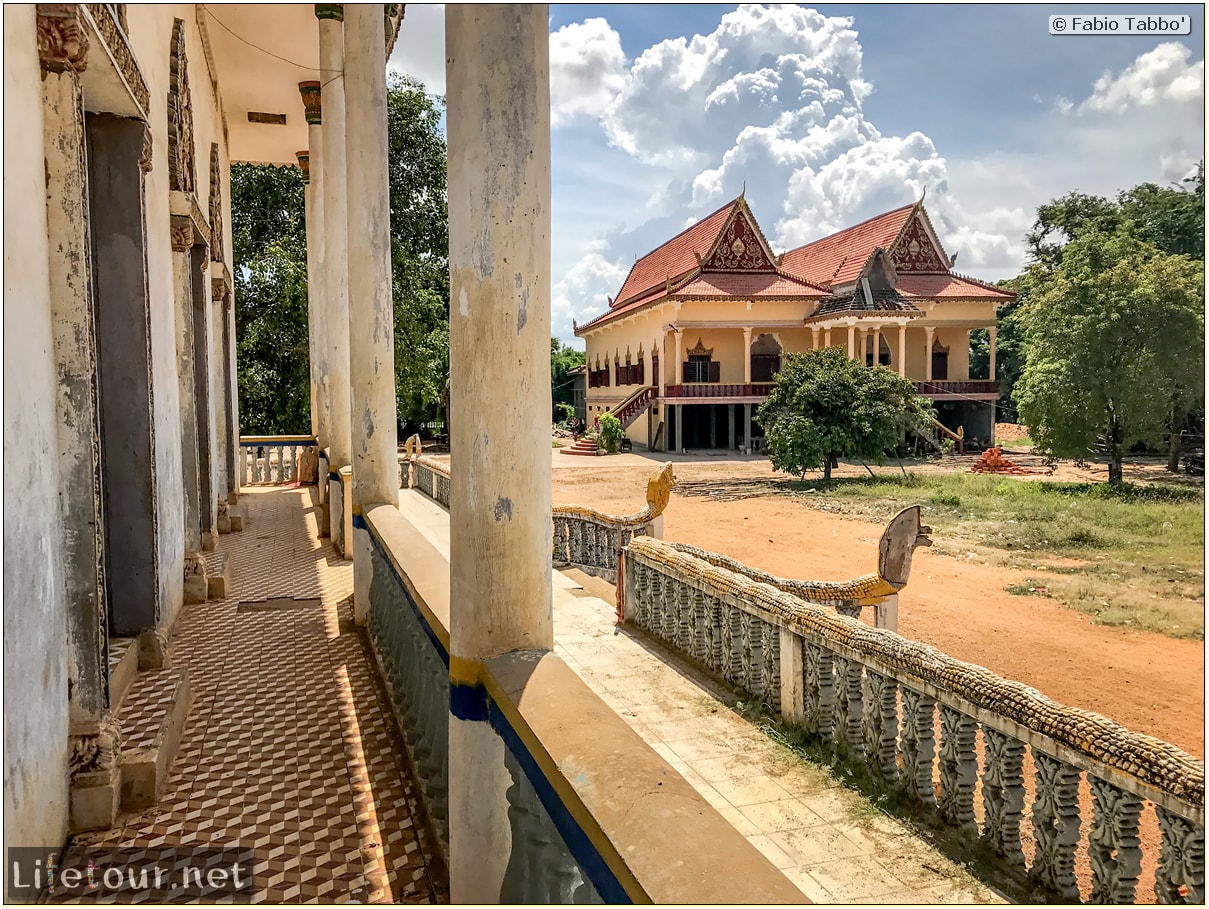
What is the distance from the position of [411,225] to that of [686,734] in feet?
75.8

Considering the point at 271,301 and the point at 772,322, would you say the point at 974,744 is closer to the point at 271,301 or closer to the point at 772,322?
the point at 271,301

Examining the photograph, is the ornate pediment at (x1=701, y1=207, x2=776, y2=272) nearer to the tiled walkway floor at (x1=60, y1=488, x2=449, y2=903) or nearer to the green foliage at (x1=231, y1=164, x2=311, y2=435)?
the green foliage at (x1=231, y1=164, x2=311, y2=435)

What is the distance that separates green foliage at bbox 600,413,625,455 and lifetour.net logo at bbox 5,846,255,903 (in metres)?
27.1

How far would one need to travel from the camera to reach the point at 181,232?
637 centimetres

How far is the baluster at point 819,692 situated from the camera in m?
4.73

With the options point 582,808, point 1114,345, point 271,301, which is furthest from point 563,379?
point 582,808

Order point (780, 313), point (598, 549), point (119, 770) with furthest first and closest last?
point (780, 313) → point (598, 549) → point (119, 770)

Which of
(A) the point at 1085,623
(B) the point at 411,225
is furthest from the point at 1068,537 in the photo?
(B) the point at 411,225

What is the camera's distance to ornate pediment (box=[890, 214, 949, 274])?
99.2ft

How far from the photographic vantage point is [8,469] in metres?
2.47

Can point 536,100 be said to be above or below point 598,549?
above

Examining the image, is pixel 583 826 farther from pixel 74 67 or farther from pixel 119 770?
pixel 74 67

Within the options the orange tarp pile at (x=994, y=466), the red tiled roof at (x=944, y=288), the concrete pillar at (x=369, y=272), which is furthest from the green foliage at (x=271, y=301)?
the red tiled roof at (x=944, y=288)

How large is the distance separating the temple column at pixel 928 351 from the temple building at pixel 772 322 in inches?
1.7
